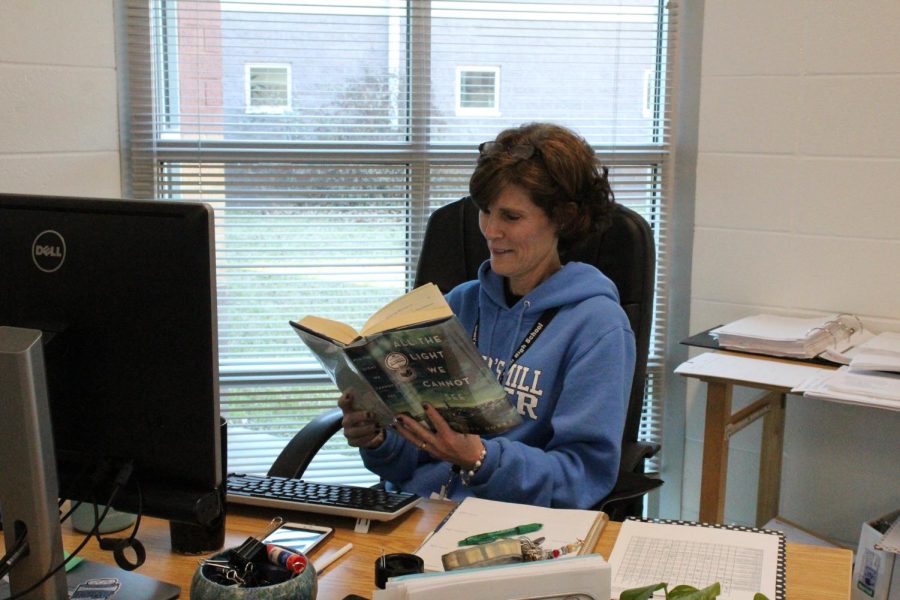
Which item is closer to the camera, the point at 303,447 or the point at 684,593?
the point at 684,593

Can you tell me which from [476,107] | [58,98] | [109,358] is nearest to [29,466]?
[109,358]

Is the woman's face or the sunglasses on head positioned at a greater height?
the sunglasses on head

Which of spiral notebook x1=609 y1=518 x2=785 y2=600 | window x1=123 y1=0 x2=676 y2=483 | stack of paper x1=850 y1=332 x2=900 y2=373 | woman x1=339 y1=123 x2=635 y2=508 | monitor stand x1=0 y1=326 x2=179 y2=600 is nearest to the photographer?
monitor stand x1=0 y1=326 x2=179 y2=600

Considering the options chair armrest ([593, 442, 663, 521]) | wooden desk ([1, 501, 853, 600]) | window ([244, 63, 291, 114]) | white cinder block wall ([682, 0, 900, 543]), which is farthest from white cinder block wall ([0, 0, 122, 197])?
white cinder block wall ([682, 0, 900, 543])

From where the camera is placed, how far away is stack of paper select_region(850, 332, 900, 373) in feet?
7.22

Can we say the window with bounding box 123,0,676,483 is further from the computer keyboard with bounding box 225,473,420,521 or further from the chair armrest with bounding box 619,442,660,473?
the computer keyboard with bounding box 225,473,420,521

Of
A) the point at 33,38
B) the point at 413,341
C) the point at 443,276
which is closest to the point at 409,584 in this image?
the point at 413,341

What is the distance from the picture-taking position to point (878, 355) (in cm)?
227

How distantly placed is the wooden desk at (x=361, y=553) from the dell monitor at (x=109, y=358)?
19 cm

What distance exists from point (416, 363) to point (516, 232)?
1.80ft

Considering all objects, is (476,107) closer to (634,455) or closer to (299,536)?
(634,455)

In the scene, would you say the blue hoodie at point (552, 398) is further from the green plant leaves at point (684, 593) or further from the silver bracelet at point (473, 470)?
the green plant leaves at point (684, 593)

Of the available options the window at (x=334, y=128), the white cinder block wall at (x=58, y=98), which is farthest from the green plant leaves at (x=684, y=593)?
the window at (x=334, y=128)

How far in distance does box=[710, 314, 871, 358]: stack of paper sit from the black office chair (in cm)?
56
